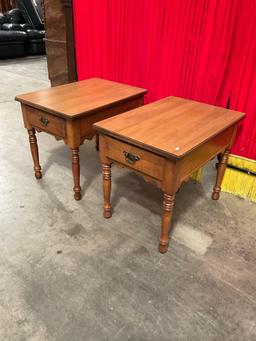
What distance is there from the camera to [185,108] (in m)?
1.50

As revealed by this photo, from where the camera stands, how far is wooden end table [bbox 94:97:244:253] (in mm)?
1146

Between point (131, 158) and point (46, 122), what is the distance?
0.57 meters

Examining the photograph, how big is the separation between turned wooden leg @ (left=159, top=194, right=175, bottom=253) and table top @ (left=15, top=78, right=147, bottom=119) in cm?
58

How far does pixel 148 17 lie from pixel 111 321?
164 centimetres

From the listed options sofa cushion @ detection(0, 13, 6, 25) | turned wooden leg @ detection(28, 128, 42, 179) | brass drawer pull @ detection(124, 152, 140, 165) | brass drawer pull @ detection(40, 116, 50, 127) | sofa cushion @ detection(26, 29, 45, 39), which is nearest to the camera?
brass drawer pull @ detection(124, 152, 140, 165)

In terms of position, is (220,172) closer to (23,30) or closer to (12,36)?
(12,36)

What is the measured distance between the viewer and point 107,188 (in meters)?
1.48

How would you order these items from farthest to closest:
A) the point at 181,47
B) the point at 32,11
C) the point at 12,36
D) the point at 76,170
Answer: the point at 32,11 < the point at 12,36 < the point at 181,47 < the point at 76,170

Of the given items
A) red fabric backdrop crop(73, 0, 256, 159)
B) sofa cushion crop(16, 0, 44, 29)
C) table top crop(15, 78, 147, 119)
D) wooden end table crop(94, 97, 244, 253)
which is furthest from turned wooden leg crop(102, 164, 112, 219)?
sofa cushion crop(16, 0, 44, 29)

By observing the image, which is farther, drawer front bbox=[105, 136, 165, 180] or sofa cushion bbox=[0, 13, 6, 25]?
sofa cushion bbox=[0, 13, 6, 25]

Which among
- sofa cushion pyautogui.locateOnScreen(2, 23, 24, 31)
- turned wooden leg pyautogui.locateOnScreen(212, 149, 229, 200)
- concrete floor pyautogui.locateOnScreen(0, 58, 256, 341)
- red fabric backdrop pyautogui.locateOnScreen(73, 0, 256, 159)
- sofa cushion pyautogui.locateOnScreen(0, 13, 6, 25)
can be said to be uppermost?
red fabric backdrop pyautogui.locateOnScreen(73, 0, 256, 159)

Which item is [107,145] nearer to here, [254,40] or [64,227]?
[64,227]

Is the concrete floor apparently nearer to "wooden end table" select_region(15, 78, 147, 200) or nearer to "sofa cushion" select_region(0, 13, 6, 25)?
"wooden end table" select_region(15, 78, 147, 200)

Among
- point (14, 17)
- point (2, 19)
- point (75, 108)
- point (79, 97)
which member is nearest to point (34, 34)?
point (14, 17)
